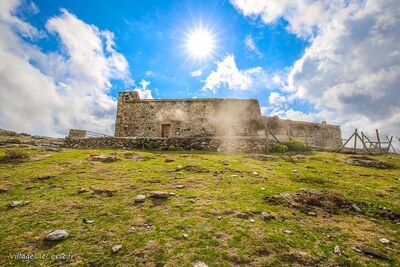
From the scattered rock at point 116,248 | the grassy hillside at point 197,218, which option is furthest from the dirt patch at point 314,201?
the scattered rock at point 116,248

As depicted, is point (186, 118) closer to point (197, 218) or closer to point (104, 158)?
point (104, 158)

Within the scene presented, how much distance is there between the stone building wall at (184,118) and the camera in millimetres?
24625

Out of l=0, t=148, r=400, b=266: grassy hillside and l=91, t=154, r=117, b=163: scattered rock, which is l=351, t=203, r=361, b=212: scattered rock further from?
l=91, t=154, r=117, b=163: scattered rock

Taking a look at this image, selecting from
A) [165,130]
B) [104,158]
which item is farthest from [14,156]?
[165,130]

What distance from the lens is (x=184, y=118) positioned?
2484 centimetres

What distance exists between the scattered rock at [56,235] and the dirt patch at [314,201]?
4.67 metres

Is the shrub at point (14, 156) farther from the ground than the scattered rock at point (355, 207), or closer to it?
farther from the ground

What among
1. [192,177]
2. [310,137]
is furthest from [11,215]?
[310,137]

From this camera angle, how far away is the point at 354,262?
11.6 feet

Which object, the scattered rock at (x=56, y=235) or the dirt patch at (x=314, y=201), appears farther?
→ the dirt patch at (x=314, y=201)

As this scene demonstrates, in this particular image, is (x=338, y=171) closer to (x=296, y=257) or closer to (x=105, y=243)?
(x=296, y=257)

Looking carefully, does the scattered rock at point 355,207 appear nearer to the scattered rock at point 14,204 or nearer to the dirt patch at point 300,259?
the dirt patch at point 300,259

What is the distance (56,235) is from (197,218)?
2.63 meters

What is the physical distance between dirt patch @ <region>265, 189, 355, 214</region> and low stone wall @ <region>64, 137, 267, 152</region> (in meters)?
9.76
